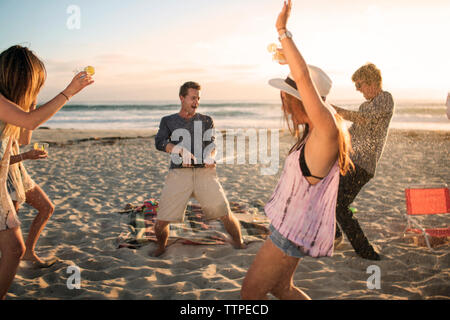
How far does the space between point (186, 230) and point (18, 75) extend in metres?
3.04

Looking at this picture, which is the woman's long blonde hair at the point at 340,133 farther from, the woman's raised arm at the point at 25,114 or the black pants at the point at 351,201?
the black pants at the point at 351,201

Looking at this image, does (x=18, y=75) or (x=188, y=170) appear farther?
(x=188, y=170)

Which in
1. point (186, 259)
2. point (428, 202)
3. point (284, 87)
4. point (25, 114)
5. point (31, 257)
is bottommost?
point (186, 259)

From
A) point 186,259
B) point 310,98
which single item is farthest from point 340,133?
point 186,259

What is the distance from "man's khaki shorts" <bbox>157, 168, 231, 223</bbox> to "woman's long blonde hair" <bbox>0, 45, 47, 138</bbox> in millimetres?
1753

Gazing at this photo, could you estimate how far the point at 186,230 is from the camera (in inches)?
194

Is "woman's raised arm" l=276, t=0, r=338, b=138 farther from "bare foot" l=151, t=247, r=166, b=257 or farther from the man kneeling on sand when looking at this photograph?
"bare foot" l=151, t=247, r=166, b=257

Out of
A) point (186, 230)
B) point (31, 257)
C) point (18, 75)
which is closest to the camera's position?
point (18, 75)

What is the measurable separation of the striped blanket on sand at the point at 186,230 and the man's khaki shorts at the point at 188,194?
2.09 feet

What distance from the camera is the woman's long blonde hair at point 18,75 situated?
2.49m

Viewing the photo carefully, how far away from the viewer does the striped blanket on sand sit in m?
4.45

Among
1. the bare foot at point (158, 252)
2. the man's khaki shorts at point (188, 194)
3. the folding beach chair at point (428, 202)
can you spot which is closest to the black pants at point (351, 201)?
the folding beach chair at point (428, 202)

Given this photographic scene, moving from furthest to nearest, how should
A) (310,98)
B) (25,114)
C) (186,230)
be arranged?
1. (186,230)
2. (25,114)
3. (310,98)

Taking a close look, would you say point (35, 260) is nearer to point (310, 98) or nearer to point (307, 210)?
point (307, 210)
